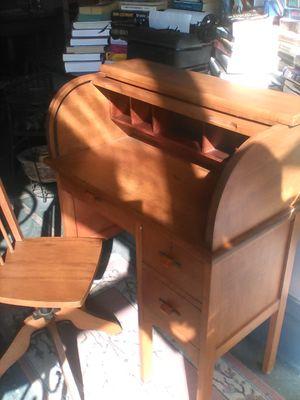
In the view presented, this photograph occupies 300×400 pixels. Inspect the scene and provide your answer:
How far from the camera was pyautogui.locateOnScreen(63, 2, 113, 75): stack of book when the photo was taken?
221 centimetres

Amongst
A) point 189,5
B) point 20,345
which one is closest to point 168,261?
point 20,345

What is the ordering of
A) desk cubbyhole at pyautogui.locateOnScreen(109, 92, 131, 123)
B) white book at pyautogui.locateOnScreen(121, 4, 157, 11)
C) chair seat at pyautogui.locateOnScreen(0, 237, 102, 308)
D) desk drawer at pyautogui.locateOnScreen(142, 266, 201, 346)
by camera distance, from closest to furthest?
desk drawer at pyautogui.locateOnScreen(142, 266, 201, 346), chair seat at pyautogui.locateOnScreen(0, 237, 102, 308), desk cubbyhole at pyautogui.locateOnScreen(109, 92, 131, 123), white book at pyautogui.locateOnScreen(121, 4, 157, 11)

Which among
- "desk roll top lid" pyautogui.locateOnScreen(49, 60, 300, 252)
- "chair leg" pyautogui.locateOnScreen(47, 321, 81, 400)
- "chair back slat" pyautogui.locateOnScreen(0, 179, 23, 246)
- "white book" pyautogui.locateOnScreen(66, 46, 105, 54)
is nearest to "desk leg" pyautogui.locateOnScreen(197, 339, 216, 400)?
"desk roll top lid" pyautogui.locateOnScreen(49, 60, 300, 252)

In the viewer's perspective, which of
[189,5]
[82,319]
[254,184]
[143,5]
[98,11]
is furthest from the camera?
[98,11]

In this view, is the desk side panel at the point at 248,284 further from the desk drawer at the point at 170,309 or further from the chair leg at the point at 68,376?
the chair leg at the point at 68,376

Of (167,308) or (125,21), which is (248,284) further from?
(125,21)

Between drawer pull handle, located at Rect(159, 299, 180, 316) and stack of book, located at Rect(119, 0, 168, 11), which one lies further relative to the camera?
stack of book, located at Rect(119, 0, 168, 11)

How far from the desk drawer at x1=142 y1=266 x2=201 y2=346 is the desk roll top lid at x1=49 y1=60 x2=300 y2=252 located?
21 centimetres

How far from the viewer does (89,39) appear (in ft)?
7.39

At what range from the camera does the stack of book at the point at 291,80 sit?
1463mm

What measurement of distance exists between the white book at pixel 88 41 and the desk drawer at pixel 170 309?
1.37 m

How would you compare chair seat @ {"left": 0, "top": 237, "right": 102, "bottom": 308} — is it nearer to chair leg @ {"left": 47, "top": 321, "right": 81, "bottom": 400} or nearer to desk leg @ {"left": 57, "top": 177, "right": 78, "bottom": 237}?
desk leg @ {"left": 57, "top": 177, "right": 78, "bottom": 237}

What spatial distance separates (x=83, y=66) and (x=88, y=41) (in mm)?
129

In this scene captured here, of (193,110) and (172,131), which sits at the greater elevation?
(193,110)
